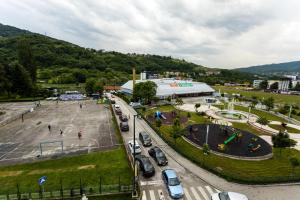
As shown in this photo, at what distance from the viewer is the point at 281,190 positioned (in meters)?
20.8

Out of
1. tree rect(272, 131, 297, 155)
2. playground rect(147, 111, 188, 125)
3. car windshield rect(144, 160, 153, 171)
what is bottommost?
playground rect(147, 111, 188, 125)

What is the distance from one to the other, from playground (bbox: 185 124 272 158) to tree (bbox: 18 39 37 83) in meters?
82.5

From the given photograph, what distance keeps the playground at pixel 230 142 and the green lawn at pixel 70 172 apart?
1523 cm

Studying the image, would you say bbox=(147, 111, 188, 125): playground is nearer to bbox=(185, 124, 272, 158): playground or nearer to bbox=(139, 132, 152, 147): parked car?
bbox=(185, 124, 272, 158): playground

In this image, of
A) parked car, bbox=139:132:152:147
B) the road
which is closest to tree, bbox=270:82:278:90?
the road

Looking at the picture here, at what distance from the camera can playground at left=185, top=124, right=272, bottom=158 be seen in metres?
29.9

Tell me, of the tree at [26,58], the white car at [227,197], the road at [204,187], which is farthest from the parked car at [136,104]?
the tree at [26,58]

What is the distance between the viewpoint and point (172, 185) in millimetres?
19812

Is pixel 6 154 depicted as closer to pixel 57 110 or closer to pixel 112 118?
pixel 112 118

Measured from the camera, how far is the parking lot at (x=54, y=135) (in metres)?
29.9

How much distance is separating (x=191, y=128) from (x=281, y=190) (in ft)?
65.4

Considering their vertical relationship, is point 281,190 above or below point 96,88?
below

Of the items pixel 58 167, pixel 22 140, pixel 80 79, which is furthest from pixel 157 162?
pixel 80 79

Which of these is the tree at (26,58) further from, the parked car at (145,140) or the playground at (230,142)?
the playground at (230,142)
